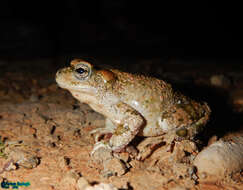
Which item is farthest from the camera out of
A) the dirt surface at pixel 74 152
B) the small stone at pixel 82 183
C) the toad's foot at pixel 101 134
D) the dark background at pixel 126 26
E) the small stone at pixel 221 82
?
the dark background at pixel 126 26

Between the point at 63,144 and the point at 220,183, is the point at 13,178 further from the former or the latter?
the point at 220,183

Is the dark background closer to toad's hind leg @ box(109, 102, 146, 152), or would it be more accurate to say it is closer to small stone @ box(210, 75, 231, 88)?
small stone @ box(210, 75, 231, 88)

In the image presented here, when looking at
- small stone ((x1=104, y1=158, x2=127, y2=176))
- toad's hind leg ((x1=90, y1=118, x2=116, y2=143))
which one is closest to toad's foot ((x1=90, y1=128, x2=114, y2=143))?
toad's hind leg ((x1=90, y1=118, x2=116, y2=143))

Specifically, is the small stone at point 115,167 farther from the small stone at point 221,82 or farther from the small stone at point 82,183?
the small stone at point 221,82

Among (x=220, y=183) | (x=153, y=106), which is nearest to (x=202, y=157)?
(x=220, y=183)

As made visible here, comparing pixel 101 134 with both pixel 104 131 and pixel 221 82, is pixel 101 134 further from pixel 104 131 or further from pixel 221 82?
pixel 221 82

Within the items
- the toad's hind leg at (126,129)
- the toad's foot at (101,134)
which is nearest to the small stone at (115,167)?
the toad's hind leg at (126,129)
